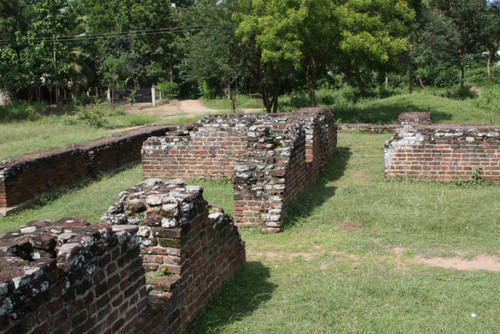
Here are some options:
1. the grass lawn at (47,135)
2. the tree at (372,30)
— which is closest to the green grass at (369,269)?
the grass lawn at (47,135)

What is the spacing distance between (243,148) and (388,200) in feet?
11.6

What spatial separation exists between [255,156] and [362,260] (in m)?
2.57

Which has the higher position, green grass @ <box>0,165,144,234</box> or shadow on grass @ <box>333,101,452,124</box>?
shadow on grass @ <box>333,101,452,124</box>

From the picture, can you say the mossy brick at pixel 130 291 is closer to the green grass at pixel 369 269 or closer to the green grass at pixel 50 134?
the green grass at pixel 369 269

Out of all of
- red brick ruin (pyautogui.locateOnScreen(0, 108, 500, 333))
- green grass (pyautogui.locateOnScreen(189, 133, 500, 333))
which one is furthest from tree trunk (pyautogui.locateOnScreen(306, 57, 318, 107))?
green grass (pyautogui.locateOnScreen(189, 133, 500, 333))

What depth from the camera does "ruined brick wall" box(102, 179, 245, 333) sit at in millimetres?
3713

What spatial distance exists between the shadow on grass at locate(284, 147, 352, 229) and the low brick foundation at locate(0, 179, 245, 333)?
2.46m

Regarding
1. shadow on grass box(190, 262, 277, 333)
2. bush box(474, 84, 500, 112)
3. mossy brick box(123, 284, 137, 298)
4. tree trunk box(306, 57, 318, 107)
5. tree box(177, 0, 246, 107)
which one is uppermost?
tree box(177, 0, 246, 107)

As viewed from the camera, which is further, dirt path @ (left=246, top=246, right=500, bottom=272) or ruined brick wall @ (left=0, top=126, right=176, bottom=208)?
ruined brick wall @ (left=0, top=126, right=176, bottom=208)

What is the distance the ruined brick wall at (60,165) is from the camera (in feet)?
29.1

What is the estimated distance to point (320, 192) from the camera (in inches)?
351

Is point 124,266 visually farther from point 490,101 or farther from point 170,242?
point 490,101

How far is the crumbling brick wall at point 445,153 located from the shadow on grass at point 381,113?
10711mm

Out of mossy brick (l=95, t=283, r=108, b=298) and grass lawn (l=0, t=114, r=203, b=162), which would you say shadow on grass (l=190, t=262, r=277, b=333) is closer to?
mossy brick (l=95, t=283, r=108, b=298)
